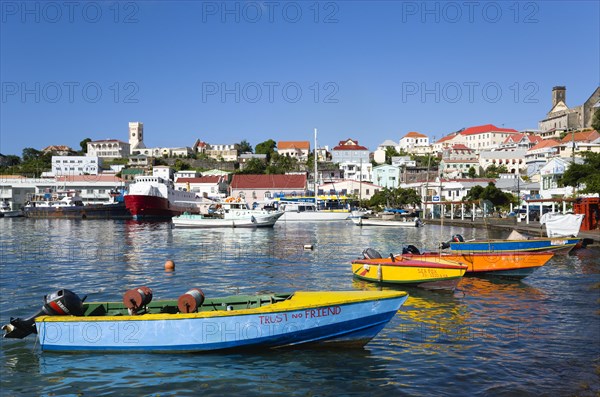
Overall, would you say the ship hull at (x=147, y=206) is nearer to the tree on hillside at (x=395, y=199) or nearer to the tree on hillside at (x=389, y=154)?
the tree on hillside at (x=395, y=199)

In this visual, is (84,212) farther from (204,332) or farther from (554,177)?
(204,332)

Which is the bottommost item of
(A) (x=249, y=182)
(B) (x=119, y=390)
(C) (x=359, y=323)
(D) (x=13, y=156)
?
(B) (x=119, y=390)

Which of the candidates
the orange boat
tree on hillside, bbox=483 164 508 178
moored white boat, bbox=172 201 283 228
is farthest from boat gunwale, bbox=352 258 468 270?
tree on hillside, bbox=483 164 508 178

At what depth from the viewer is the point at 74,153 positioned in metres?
174

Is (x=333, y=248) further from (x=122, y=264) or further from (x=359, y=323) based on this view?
(x=359, y=323)

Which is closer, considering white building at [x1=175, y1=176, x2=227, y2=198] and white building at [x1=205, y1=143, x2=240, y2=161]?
white building at [x1=175, y1=176, x2=227, y2=198]

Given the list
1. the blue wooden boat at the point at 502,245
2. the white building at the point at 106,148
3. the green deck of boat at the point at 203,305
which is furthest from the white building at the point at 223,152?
the green deck of boat at the point at 203,305

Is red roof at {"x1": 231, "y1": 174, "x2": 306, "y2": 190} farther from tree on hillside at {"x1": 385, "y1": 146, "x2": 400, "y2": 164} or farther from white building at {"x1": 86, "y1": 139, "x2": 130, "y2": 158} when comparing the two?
white building at {"x1": 86, "y1": 139, "x2": 130, "y2": 158}

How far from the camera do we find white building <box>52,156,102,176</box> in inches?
5404

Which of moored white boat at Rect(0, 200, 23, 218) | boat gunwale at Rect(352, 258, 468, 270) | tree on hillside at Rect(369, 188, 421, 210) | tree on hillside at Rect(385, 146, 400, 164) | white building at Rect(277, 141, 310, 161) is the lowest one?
boat gunwale at Rect(352, 258, 468, 270)

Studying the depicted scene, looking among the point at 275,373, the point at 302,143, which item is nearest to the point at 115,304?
the point at 275,373

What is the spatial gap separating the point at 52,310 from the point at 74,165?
Answer: 137279 mm

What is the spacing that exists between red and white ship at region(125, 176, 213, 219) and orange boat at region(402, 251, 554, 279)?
66729mm

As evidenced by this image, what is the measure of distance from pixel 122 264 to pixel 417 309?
18.2 m
